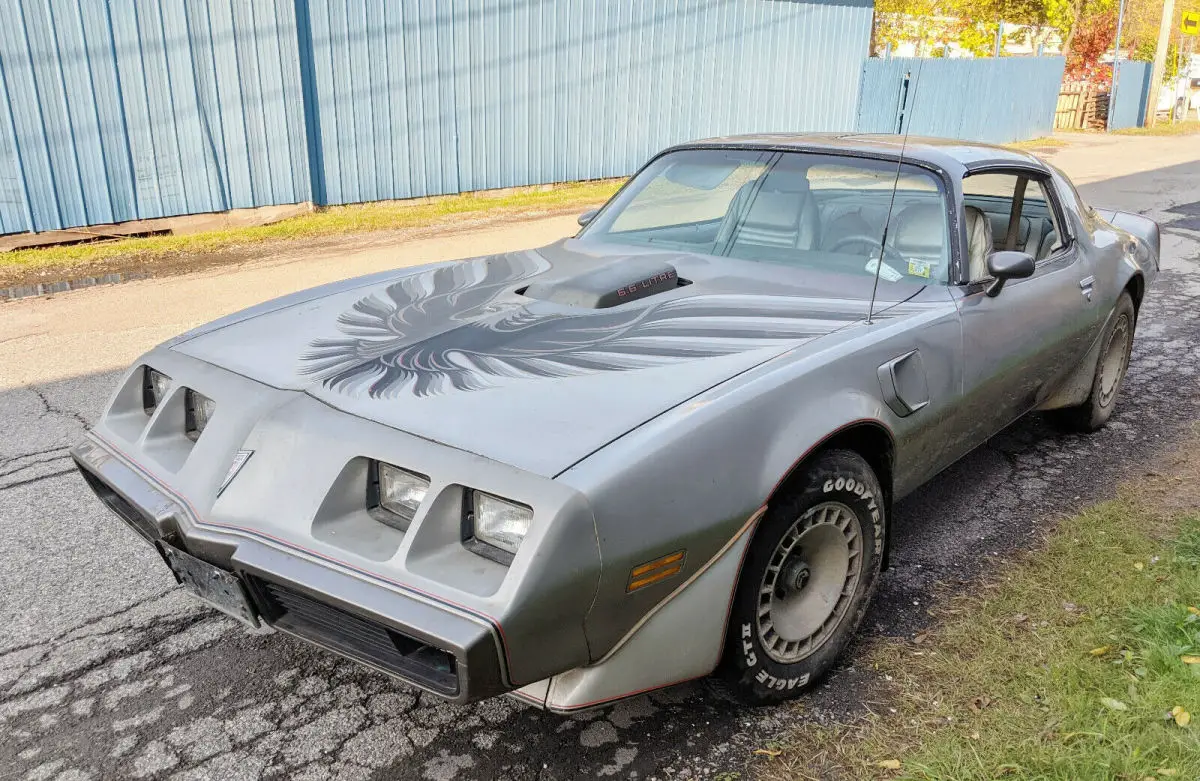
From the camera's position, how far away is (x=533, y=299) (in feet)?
10.6

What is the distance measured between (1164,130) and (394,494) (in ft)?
106

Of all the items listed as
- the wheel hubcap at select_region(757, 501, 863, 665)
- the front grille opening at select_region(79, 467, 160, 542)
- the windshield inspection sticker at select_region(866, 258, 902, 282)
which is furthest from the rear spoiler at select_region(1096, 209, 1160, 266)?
the front grille opening at select_region(79, 467, 160, 542)

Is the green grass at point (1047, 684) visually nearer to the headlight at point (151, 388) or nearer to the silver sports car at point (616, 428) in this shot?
the silver sports car at point (616, 428)

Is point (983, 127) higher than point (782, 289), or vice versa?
point (782, 289)

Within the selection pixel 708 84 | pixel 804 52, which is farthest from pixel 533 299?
pixel 804 52

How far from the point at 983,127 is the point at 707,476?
75.1 ft

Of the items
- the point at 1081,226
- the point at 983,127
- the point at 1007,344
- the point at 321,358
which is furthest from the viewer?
the point at 983,127

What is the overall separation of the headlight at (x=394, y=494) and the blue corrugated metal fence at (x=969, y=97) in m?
17.4

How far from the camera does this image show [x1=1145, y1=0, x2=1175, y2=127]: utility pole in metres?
26.7

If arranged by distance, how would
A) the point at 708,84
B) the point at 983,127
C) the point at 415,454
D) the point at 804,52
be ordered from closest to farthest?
the point at 415,454 < the point at 708,84 < the point at 804,52 < the point at 983,127

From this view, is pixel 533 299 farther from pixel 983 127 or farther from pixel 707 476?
pixel 983 127

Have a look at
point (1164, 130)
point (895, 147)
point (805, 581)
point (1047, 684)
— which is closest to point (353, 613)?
point (805, 581)

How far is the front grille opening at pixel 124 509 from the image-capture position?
8.25 ft

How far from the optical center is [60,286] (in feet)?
26.6
